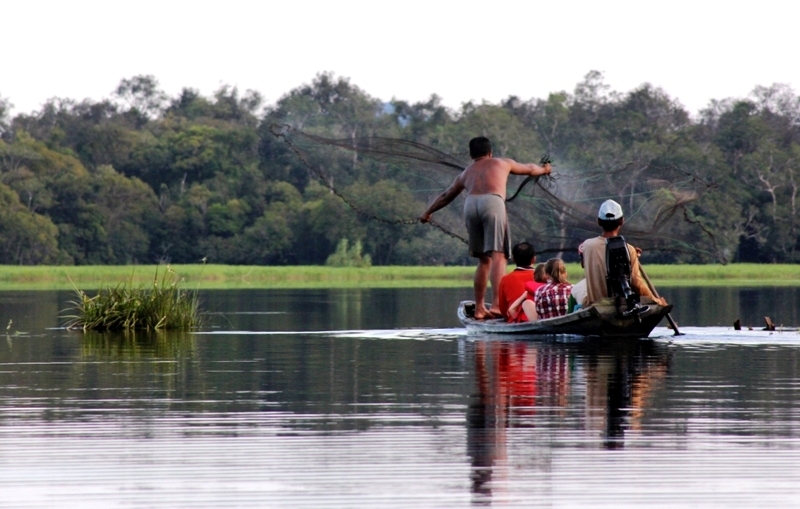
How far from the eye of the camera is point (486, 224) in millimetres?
16188

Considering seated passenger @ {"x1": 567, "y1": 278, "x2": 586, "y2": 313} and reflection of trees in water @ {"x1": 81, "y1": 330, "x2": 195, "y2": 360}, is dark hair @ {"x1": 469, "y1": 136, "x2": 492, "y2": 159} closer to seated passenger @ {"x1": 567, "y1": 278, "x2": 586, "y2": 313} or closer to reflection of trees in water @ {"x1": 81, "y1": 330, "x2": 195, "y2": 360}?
seated passenger @ {"x1": 567, "y1": 278, "x2": 586, "y2": 313}

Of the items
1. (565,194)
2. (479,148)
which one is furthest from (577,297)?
(565,194)

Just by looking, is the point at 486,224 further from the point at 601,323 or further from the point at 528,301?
the point at 601,323

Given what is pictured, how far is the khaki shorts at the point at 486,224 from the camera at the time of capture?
52.9ft

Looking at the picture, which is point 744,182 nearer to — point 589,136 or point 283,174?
point 589,136

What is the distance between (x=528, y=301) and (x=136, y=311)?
5.32 m

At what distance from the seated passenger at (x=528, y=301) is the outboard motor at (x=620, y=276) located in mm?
1249

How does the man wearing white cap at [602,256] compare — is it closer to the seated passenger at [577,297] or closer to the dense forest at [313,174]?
the seated passenger at [577,297]

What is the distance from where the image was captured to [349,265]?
62969 mm

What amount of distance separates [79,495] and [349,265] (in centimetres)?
5650

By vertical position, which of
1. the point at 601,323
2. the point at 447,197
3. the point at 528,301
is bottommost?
the point at 601,323

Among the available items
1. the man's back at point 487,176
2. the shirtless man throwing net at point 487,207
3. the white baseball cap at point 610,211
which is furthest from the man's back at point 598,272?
the man's back at point 487,176

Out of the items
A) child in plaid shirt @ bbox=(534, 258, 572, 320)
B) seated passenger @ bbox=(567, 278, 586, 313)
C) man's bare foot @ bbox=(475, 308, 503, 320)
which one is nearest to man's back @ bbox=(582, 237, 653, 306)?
seated passenger @ bbox=(567, 278, 586, 313)

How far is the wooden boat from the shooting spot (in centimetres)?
1475
